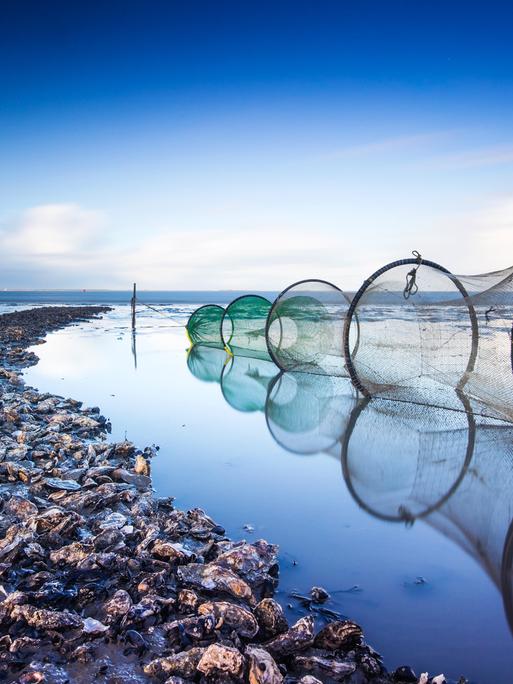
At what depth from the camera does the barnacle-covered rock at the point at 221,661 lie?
202 cm

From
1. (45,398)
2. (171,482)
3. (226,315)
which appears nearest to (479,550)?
(171,482)

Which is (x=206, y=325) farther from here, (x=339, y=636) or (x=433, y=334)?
(x=339, y=636)

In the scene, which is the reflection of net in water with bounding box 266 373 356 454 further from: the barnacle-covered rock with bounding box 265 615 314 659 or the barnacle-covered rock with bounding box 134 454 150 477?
the barnacle-covered rock with bounding box 265 615 314 659

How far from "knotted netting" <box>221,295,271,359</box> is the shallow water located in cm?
402

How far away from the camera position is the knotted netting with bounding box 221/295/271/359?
12.6 metres

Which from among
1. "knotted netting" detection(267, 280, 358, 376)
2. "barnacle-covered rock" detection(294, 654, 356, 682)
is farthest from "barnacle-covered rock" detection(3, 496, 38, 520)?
"knotted netting" detection(267, 280, 358, 376)

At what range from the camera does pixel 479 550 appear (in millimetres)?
3260

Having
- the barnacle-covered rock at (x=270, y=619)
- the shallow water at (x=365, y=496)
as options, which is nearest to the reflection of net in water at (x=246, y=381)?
the shallow water at (x=365, y=496)

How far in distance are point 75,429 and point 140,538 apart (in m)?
3.03

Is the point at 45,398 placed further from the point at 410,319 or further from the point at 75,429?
the point at 410,319

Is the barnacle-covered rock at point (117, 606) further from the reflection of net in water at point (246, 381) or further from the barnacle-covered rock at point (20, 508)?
the reflection of net in water at point (246, 381)

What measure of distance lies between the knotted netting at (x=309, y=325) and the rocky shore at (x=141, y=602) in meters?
6.51

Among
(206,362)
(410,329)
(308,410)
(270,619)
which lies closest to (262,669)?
(270,619)

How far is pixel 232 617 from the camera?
236cm
